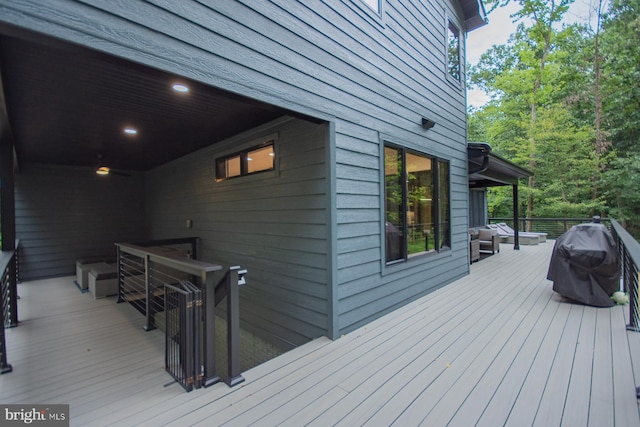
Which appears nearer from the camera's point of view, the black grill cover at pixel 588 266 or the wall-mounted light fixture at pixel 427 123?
the black grill cover at pixel 588 266

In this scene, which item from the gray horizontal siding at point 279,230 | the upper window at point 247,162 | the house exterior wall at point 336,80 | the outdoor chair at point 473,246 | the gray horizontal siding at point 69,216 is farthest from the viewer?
the outdoor chair at point 473,246

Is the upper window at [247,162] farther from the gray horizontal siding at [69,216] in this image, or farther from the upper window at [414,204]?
the gray horizontal siding at [69,216]

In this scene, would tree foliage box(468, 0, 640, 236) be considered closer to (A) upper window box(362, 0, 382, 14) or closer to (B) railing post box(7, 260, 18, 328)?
(A) upper window box(362, 0, 382, 14)

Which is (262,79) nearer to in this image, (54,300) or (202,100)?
(202,100)

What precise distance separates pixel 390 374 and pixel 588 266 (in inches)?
131

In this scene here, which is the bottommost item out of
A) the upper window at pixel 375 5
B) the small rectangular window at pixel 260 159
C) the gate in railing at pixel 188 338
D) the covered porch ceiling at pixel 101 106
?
the gate in railing at pixel 188 338

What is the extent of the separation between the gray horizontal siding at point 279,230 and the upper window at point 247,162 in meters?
0.12

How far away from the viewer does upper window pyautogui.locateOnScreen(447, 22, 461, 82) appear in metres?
5.80

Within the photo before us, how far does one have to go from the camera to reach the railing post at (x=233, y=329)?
87.6 inches

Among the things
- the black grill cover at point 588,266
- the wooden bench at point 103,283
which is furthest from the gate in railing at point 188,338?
the black grill cover at point 588,266

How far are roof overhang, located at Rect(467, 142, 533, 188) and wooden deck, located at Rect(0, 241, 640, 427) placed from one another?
2.97m

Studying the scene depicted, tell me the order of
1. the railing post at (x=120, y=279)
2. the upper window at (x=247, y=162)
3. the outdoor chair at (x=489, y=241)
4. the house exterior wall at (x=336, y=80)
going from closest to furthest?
the house exterior wall at (x=336, y=80) < the upper window at (x=247, y=162) < the railing post at (x=120, y=279) < the outdoor chair at (x=489, y=241)

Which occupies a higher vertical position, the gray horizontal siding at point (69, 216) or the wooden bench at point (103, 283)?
the gray horizontal siding at point (69, 216)

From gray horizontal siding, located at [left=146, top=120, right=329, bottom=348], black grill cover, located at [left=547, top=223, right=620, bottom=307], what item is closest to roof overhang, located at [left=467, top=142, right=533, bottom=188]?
black grill cover, located at [left=547, top=223, right=620, bottom=307]
